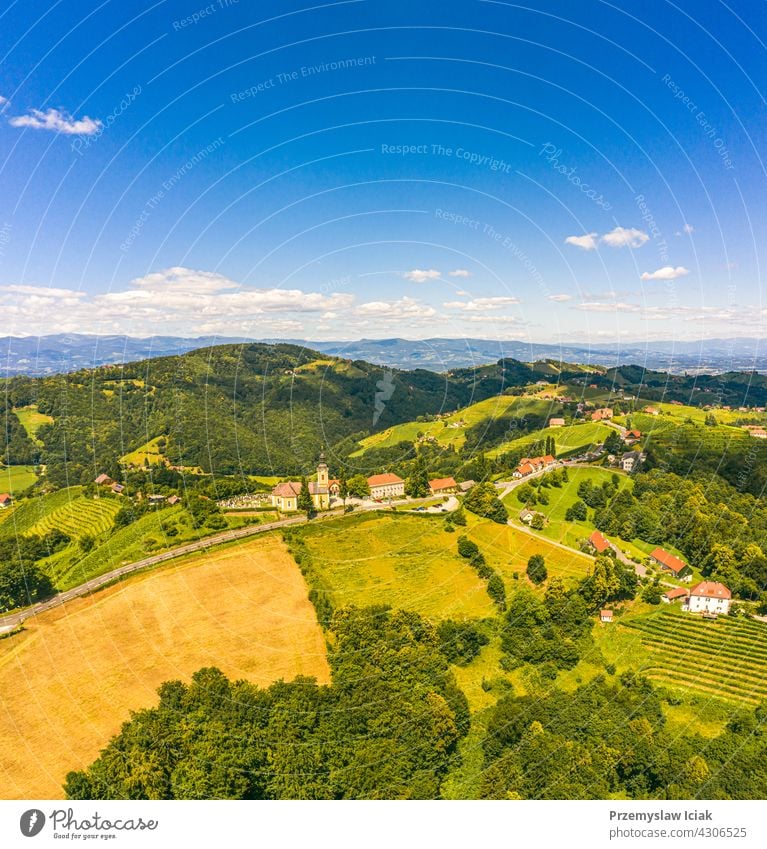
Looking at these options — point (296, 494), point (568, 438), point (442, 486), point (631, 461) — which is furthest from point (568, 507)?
point (568, 438)

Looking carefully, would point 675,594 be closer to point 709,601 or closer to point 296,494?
point 709,601

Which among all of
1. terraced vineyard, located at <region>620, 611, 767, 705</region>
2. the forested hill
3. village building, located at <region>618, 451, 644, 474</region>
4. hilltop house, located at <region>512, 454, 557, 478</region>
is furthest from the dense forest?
the forested hill

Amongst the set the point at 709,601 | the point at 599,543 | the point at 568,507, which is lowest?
the point at 709,601

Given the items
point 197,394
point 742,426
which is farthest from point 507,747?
point 197,394

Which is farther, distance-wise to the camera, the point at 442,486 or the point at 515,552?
the point at 442,486

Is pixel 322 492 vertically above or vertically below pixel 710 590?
above

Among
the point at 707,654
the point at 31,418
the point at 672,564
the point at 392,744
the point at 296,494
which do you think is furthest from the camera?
the point at 31,418
